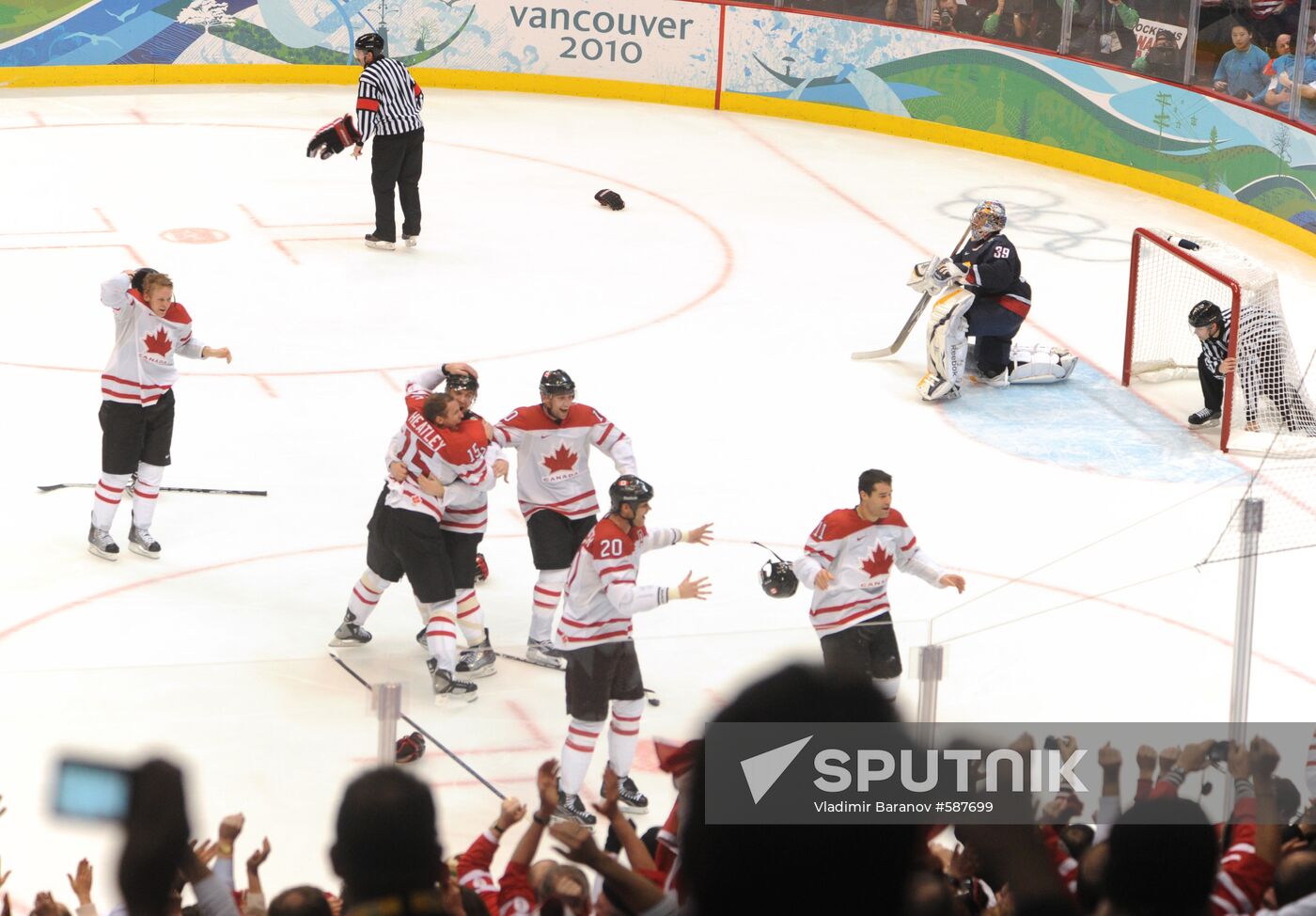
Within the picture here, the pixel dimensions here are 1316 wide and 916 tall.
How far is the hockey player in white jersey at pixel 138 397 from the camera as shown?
293 inches

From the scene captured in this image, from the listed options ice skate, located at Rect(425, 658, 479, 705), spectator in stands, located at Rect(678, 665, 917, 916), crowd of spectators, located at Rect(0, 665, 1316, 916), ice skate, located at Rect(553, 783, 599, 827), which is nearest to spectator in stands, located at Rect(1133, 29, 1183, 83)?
ice skate, located at Rect(425, 658, 479, 705)

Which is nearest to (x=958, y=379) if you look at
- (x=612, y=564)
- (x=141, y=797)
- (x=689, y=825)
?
(x=612, y=564)

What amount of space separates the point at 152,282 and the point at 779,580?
3020 millimetres

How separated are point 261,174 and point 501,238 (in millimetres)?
2444

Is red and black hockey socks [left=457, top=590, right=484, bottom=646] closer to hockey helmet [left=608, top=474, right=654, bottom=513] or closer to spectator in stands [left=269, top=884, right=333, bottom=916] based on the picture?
hockey helmet [left=608, top=474, right=654, bottom=513]

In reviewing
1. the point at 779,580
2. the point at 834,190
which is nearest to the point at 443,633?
the point at 779,580

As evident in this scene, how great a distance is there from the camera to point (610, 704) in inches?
203

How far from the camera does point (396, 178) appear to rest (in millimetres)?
12523

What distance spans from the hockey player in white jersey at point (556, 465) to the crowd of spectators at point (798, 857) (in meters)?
2.10

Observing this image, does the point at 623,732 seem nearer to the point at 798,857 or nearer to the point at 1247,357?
the point at 798,857

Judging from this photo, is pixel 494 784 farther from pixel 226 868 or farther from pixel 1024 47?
pixel 1024 47

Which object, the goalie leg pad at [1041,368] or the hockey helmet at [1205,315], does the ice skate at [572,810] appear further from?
the goalie leg pad at [1041,368]

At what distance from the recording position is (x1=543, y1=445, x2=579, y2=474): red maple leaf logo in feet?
22.0

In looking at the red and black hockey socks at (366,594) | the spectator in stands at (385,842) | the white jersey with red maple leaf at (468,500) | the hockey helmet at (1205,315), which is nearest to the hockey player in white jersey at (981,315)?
the hockey helmet at (1205,315)
